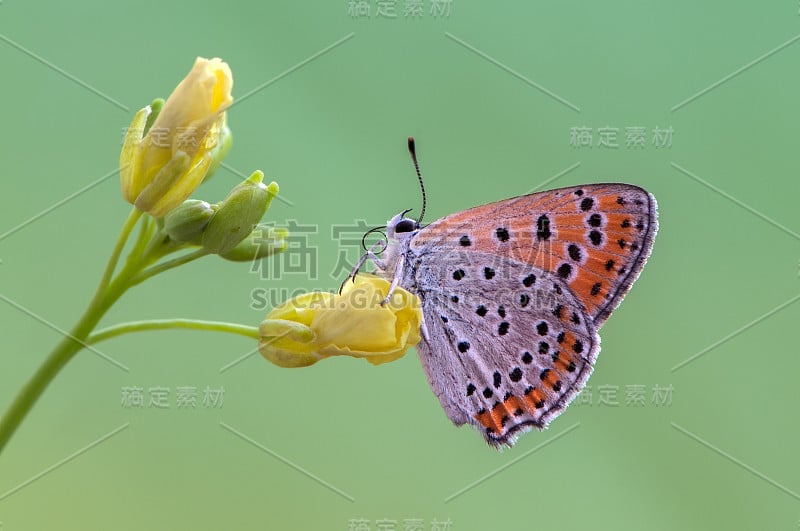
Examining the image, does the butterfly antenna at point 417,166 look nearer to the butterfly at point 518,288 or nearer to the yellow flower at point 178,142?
the butterfly at point 518,288

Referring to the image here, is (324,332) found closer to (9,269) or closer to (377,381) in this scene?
(377,381)

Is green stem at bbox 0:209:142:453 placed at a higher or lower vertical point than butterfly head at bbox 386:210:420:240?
lower

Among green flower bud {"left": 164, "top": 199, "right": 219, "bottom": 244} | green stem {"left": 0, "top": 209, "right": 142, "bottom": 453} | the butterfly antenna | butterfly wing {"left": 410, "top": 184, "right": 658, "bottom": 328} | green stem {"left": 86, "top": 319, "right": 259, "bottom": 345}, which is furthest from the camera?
the butterfly antenna

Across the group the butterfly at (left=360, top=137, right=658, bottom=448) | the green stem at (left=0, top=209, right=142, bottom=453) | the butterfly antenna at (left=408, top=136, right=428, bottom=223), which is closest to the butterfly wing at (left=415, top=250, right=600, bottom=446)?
the butterfly at (left=360, top=137, right=658, bottom=448)

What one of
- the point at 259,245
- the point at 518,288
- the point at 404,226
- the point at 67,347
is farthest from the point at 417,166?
the point at 67,347

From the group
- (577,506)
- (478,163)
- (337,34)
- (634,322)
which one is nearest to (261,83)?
(337,34)

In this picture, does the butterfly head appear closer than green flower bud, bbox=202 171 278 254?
No

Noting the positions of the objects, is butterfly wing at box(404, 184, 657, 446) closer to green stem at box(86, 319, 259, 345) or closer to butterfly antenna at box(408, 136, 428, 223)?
butterfly antenna at box(408, 136, 428, 223)
